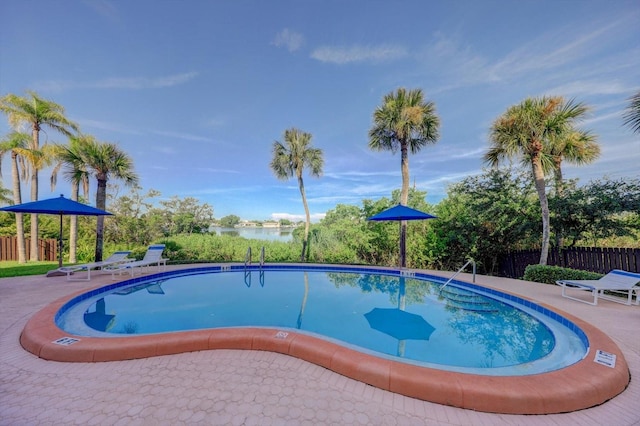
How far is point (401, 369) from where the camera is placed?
2363mm

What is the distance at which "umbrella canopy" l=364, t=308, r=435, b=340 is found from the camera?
423 centimetres

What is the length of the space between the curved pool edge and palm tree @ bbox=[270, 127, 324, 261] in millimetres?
9052

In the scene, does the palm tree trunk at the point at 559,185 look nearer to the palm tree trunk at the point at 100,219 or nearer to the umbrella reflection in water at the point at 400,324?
the umbrella reflection in water at the point at 400,324

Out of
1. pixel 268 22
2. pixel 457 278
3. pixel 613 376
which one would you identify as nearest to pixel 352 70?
pixel 268 22

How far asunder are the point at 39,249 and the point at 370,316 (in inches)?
634

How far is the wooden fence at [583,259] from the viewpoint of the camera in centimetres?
663

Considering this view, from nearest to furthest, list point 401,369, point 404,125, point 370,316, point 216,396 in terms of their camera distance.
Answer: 1. point 216,396
2. point 401,369
3. point 370,316
4. point 404,125

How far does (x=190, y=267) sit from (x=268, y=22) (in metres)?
10.8

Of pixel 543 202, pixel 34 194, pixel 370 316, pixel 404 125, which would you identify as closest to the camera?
pixel 370 316

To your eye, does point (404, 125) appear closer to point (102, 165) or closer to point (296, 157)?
point (296, 157)

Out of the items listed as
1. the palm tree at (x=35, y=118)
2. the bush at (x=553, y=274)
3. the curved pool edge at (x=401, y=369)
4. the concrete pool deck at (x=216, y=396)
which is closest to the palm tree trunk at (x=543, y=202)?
the bush at (x=553, y=274)

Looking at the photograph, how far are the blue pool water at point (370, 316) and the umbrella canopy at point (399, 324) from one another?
0.02m

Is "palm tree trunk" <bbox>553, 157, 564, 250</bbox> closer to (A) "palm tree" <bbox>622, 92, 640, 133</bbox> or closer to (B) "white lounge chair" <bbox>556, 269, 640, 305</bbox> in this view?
(A) "palm tree" <bbox>622, 92, 640, 133</bbox>

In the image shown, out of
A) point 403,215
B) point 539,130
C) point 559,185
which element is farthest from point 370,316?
point 559,185
